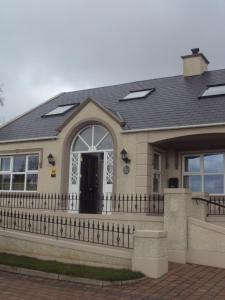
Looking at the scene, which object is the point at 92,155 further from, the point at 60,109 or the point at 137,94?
the point at 60,109

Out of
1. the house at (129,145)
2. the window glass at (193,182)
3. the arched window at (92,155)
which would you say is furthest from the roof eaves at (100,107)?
the window glass at (193,182)

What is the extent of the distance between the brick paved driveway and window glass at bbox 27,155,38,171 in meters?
8.93

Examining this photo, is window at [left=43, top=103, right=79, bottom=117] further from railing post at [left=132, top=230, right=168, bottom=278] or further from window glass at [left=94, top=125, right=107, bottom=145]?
railing post at [left=132, top=230, right=168, bottom=278]

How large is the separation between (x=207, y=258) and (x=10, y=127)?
42.6ft

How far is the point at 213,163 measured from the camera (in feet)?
56.5

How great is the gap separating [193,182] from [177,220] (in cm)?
563

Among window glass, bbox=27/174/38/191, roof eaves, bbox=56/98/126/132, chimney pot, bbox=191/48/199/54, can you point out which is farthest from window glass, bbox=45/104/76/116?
chimney pot, bbox=191/48/199/54

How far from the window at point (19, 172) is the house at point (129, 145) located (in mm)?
43

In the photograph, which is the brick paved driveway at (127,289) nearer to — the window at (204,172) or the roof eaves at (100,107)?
the window at (204,172)

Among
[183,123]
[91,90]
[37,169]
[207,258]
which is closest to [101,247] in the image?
[207,258]

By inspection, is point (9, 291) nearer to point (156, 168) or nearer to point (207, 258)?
point (207, 258)

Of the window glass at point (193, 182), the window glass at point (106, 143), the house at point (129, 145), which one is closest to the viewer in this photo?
the house at point (129, 145)

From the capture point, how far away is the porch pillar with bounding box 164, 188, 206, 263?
1197 centimetres

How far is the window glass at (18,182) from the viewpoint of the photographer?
19750 millimetres
